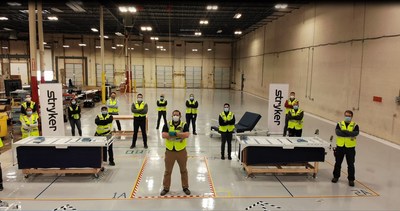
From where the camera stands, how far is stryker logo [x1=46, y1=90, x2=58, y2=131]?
10.0 meters

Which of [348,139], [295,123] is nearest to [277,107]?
[295,123]

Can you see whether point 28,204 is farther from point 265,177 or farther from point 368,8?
point 368,8

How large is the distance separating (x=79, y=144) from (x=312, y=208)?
5.80 meters

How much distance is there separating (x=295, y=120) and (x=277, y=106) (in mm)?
1987

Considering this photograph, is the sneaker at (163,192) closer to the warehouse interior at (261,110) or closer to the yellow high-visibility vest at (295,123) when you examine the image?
the warehouse interior at (261,110)

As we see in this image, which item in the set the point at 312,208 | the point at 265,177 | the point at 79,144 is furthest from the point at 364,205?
the point at 79,144

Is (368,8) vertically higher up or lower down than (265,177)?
higher up

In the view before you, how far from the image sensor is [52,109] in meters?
10.1

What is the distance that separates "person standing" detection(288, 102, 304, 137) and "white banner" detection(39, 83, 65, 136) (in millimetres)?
8033

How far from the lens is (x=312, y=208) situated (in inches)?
250

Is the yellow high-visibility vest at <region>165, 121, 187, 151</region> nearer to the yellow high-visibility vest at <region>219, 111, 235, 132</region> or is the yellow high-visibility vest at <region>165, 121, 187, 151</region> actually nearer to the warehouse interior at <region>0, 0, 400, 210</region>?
the warehouse interior at <region>0, 0, 400, 210</region>

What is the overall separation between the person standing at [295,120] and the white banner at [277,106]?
182cm

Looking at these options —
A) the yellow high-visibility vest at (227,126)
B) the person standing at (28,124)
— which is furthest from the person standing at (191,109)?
the person standing at (28,124)

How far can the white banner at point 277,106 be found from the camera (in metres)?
12.2
